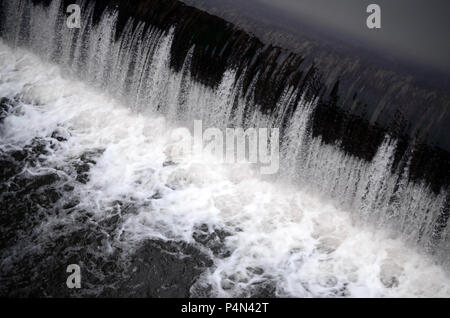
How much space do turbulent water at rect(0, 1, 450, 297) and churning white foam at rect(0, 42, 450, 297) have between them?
0.02 m

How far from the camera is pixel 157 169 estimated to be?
7723mm

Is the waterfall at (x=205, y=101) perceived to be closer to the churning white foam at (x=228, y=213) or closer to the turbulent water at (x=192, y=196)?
the turbulent water at (x=192, y=196)

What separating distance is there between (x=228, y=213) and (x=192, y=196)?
0.82 metres

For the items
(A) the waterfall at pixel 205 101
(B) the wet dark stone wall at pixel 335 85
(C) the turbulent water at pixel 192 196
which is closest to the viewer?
(C) the turbulent water at pixel 192 196

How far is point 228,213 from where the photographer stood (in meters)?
6.91

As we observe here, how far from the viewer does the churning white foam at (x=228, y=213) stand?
5.93 metres

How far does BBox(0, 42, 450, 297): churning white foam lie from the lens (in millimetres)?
5930

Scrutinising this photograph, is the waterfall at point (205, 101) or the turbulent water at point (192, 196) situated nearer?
the turbulent water at point (192, 196)

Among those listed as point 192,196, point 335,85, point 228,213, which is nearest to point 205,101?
point 192,196

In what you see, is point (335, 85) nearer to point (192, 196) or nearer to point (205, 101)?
point (205, 101)

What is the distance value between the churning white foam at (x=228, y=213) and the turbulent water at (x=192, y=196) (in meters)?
0.02

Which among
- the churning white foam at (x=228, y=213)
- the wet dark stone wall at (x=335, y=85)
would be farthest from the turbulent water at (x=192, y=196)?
the wet dark stone wall at (x=335, y=85)

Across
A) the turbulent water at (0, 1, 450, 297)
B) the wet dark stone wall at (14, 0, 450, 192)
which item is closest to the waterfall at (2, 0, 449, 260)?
the turbulent water at (0, 1, 450, 297)
